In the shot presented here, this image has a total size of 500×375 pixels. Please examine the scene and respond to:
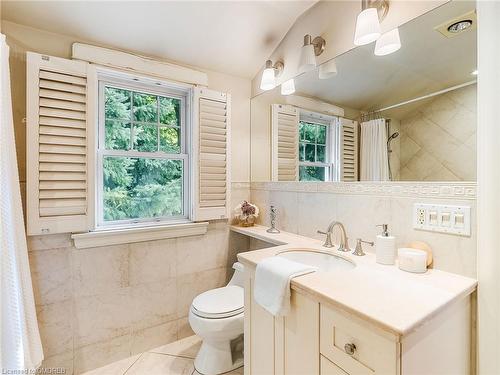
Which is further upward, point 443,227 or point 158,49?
point 158,49

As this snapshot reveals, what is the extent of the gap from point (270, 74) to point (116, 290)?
76.7 inches

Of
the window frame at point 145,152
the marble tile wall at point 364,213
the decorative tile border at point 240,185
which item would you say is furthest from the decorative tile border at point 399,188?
the window frame at point 145,152

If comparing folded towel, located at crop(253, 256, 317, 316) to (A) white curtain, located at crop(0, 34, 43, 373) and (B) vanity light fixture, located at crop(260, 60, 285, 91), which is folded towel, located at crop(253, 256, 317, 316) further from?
(B) vanity light fixture, located at crop(260, 60, 285, 91)

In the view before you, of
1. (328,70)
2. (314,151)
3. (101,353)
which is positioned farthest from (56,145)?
(328,70)

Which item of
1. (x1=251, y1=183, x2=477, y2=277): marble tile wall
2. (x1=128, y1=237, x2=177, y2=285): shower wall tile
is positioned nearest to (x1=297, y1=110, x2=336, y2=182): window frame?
(x1=251, y1=183, x2=477, y2=277): marble tile wall

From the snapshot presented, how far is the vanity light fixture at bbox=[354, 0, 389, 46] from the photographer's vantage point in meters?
1.32

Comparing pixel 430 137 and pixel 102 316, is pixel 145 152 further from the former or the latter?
pixel 430 137

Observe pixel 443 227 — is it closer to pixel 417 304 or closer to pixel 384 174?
pixel 384 174

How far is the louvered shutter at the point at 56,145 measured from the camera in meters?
1.45

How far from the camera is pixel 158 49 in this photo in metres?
1.84

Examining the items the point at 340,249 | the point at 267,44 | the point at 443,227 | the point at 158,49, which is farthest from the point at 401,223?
the point at 158,49

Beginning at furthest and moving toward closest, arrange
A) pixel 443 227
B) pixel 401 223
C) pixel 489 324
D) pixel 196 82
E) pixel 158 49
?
pixel 196 82 → pixel 158 49 → pixel 401 223 → pixel 443 227 → pixel 489 324

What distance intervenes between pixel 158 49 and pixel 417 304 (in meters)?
2.06

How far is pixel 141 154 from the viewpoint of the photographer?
1923mm
